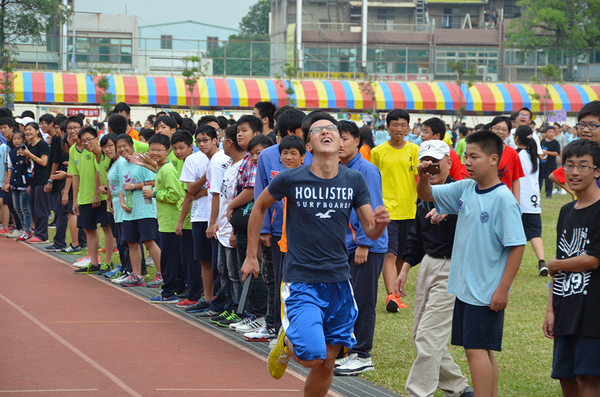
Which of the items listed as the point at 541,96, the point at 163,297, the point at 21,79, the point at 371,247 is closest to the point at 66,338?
the point at 163,297

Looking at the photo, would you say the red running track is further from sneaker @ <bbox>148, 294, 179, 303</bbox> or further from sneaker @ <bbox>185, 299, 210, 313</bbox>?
sneaker @ <bbox>185, 299, 210, 313</bbox>

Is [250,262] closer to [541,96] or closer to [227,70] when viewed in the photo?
[227,70]

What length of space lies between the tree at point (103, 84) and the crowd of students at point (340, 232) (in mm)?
29461

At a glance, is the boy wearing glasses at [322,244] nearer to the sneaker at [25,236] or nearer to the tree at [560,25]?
the sneaker at [25,236]

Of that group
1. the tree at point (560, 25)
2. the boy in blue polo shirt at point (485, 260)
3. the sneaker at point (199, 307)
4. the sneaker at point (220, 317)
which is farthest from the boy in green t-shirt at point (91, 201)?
the tree at point (560, 25)

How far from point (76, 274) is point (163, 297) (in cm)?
250

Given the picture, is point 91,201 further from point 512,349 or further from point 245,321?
point 512,349

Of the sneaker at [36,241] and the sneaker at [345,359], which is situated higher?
the sneaker at [345,359]

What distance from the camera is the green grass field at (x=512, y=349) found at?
5.51 meters

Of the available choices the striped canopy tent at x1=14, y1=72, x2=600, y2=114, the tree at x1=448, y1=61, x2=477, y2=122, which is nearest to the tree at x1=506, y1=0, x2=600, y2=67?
the striped canopy tent at x1=14, y1=72, x2=600, y2=114

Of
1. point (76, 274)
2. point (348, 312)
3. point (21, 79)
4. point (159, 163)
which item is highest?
point (21, 79)

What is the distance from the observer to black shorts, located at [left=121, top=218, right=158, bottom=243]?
368 inches

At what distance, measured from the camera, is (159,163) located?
8891 mm

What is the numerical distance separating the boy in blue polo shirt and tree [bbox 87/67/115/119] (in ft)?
117
